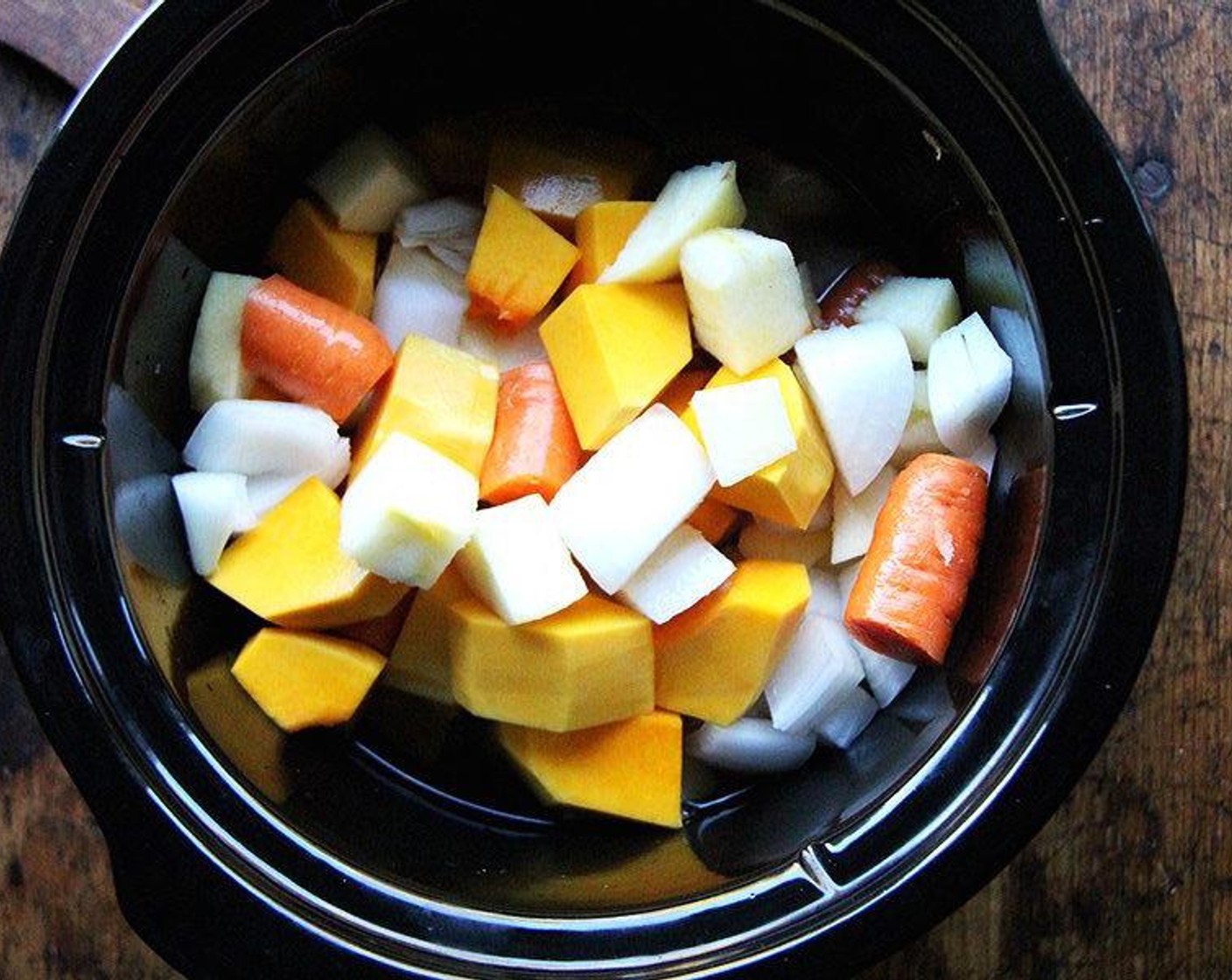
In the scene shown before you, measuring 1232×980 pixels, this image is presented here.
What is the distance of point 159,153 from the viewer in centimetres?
91

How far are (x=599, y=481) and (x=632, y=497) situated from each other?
3 cm

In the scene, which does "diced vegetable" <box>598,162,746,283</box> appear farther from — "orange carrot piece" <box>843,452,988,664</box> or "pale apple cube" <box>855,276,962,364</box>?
"orange carrot piece" <box>843,452,988,664</box>

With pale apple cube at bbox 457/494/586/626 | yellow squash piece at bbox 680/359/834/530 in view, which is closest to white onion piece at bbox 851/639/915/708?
yellow squash piece at bbox 680/359/834/530

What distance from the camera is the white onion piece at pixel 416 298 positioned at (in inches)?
44.7

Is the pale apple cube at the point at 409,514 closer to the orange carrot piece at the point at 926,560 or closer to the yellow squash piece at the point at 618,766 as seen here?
the yellow squash piece at the point at 618,766

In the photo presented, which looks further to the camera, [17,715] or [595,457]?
[17,715]

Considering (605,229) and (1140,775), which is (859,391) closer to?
(605,229)

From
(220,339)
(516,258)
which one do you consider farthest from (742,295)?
(220,339)

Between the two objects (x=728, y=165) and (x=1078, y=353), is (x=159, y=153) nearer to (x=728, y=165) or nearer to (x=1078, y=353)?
(x=728, y=165)

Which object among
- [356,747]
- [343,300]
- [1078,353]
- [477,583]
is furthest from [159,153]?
[1078,353]

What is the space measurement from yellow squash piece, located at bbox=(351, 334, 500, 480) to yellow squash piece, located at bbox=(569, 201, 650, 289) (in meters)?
0.12

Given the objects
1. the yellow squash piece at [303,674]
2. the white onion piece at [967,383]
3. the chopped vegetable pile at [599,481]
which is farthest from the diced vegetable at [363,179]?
the white onion piece at [967,383]

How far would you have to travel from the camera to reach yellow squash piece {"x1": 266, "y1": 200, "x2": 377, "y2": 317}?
1111 mm

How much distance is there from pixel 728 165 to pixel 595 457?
9.8 inches
